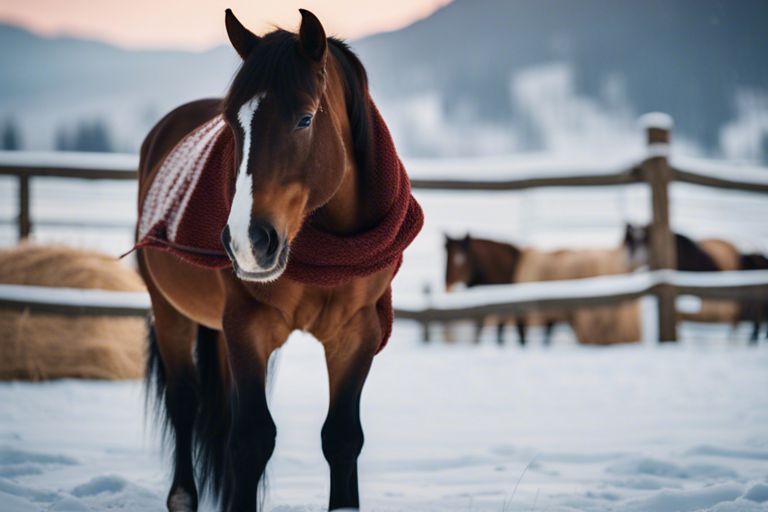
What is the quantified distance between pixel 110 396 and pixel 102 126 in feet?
107

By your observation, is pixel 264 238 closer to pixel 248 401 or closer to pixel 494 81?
pixel 248 401

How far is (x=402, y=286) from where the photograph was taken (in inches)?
466

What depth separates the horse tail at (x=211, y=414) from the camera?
91.7 inches

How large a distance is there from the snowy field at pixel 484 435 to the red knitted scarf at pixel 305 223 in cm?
70

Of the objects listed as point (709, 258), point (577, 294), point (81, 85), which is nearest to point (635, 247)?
point (709, 258)

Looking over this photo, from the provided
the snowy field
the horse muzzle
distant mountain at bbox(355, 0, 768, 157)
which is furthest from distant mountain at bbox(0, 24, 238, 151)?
the horse muzzle

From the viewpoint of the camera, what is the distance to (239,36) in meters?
1.75

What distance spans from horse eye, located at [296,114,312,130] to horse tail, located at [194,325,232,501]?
1160 millimetres

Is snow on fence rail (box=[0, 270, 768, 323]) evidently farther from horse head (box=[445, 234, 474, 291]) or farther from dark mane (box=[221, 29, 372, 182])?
dark mane (box=[221, 29, 372, 182])

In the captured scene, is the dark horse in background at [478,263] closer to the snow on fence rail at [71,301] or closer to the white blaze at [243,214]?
the snow on fence rail at [71,301]

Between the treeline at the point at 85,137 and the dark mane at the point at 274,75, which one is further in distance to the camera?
the treeline at the point at 85,137

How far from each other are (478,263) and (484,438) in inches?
195

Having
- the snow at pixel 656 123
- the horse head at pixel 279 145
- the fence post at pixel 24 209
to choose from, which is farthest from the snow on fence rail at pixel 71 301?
the snow at pixel 656 123

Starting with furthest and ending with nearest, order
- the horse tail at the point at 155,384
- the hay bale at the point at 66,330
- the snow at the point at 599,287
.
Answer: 1. the snow at the point at 599,287
2. the hay bale at the point at 66,330
3. the horse tail at the point at 155,384
